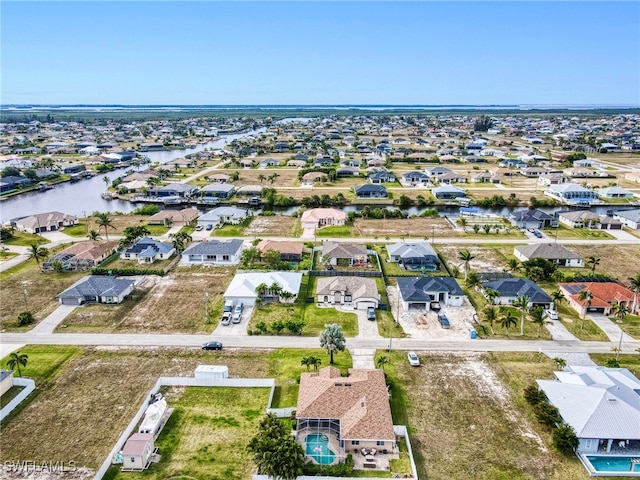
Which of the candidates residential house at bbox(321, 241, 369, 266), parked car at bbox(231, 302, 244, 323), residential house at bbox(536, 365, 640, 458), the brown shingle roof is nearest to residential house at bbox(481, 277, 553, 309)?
residential house at bbox(536, 365, 640, 458)

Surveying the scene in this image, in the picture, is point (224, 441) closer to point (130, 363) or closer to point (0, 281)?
point (130, 363)

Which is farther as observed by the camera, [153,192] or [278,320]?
[153,192]

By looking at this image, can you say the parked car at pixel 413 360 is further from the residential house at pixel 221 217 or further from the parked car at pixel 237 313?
the residential house at pixel 221 217

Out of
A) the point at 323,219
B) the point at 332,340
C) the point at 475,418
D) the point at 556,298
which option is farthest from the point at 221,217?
the point at 475,418

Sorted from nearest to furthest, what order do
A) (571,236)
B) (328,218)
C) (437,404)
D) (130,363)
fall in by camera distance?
(437,404) → (130,363) → (571,236) → (328,218)

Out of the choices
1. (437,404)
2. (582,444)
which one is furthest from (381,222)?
(582,444)

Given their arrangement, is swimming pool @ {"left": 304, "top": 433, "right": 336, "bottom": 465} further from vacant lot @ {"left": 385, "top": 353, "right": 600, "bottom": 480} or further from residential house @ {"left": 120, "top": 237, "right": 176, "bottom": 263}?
residential house @ {"left": 120, "top": 237, "right": 176, "bottom": 263}

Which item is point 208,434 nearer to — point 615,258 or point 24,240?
point 24,240

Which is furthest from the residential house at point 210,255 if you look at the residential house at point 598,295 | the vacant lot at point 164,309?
the residential house at point 598,295
